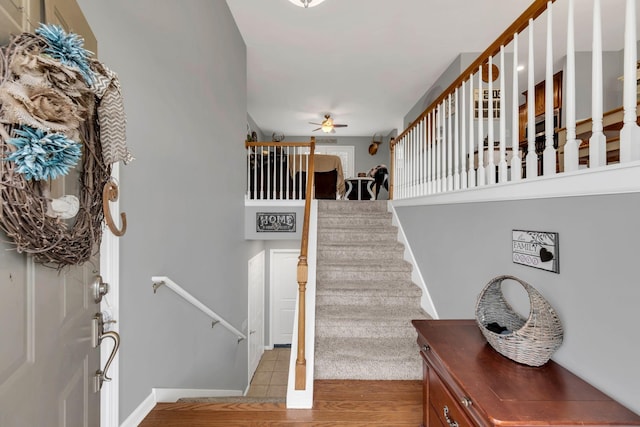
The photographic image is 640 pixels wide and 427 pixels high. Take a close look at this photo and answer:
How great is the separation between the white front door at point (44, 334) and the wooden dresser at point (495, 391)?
134 centimetres

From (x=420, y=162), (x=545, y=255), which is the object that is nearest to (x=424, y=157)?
(x=420, y=162)

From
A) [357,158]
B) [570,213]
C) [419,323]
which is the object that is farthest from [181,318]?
[357,158]

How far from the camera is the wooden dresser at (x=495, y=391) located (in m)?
0.98

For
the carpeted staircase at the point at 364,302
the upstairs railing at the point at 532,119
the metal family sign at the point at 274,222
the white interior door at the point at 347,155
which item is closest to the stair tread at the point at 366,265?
the carpeted staircase at the point at 364,302

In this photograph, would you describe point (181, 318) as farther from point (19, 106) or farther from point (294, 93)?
point (294, 93)

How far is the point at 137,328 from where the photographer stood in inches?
63.1

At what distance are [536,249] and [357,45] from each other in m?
3.50

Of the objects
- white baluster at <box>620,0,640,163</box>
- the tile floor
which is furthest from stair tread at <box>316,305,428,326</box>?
the tile floor

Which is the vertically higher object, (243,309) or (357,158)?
(357,158)

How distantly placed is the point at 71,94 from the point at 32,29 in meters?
0.22

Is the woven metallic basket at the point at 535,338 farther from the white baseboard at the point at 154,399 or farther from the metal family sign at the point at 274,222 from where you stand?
the metal family sign at the point at 274,222

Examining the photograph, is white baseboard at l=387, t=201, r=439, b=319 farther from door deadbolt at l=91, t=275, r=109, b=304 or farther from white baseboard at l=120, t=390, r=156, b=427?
door deadbolt at l=91, t=275, r=109, b=304

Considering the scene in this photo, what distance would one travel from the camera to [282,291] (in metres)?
6.26

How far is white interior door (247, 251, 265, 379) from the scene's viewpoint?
4.65m
